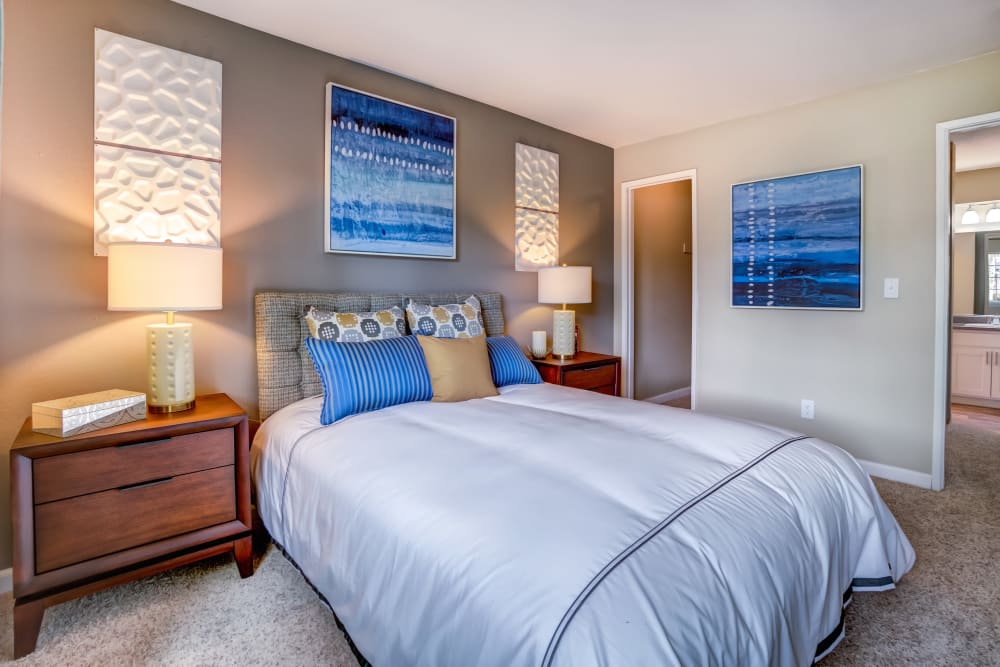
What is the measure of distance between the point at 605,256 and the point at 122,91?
336 cm

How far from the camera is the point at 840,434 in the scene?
3.37 m

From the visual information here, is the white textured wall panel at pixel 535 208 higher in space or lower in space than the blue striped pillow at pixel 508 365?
higher

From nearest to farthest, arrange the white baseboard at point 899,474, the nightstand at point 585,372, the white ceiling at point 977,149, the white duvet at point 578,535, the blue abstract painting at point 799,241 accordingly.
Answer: the white duvet at point 578,535 → the white baseboard at point 899,474 → the blue abstract painting at point 799,241 → the nightstand at point 585,372 → the white ceiling at point 977,149

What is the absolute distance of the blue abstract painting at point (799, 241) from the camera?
325 cm

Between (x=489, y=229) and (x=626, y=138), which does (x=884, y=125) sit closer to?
(x=626, y=138)

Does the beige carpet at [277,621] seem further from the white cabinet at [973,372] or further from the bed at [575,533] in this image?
the white cabinet at [973,372]

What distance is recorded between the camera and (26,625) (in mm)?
1694

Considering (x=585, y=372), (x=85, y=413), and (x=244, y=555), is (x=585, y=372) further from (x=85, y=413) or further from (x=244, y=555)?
(x=85, y=413)

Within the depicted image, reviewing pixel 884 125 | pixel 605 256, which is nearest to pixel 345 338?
pixel 605 256

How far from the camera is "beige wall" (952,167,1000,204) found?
5.14 metres

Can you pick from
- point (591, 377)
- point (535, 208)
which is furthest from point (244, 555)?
point (535, 208)

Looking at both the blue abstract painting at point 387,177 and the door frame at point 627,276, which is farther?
the door frame at point 627,276

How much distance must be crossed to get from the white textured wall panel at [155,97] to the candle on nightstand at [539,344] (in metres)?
2.11

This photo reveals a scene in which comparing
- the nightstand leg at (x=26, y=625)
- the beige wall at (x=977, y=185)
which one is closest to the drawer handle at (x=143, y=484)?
the nightstand leg at (x=26, y=625)
